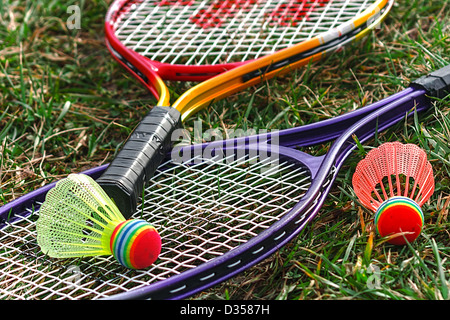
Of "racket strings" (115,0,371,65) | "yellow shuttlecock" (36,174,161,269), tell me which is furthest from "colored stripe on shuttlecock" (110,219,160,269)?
"racket strings" (115,0,371,65)

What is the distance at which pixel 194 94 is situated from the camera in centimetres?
238

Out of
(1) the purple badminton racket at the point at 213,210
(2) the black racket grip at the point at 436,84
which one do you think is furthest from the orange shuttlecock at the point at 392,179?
(2) the black racket grip at the point at 436,84

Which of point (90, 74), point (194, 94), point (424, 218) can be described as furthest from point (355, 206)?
point (90, 74)

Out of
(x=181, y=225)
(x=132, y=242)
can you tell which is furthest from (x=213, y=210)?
(x=132, y=242)

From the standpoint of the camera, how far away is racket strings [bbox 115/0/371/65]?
2734mm

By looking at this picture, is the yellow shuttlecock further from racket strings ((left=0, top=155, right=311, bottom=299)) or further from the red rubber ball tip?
the red rubber ball tip

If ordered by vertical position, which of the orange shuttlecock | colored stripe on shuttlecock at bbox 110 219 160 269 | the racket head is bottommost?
colored stripe on shuttlecock at bbox 110 219 160 269

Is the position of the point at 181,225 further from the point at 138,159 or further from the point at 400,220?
the point at 400,220

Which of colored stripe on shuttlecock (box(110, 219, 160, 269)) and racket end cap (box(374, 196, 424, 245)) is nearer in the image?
colored stripe on shuttlecock (box(110, 219, 160, 269))

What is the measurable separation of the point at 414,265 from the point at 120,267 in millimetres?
927

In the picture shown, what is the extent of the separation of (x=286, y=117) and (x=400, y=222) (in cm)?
85

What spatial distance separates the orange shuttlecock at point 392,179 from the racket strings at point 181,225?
21 cm

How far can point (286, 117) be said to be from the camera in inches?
98.3
